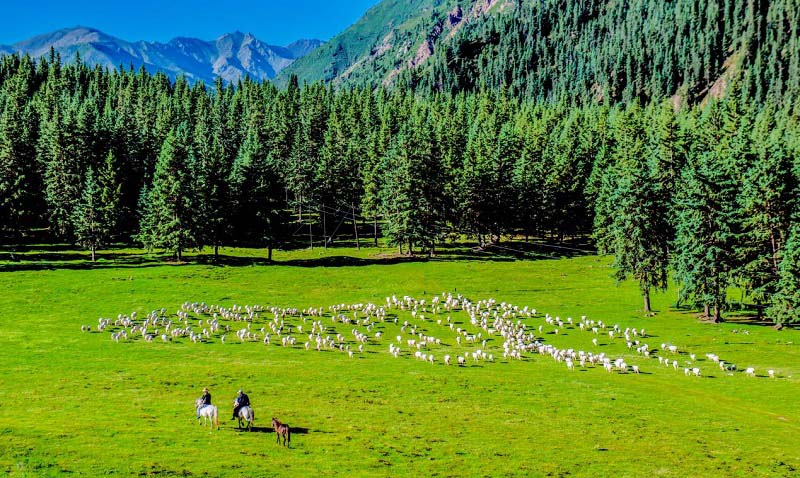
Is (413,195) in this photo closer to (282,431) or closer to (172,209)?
(172,209)

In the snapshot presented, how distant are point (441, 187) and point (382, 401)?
7520 cm

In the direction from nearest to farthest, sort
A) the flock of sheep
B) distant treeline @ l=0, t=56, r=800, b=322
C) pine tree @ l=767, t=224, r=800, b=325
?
the flock of sheep → pine tree @ l=767, t=224, r=800, b=325 → distant treeline @ l=0, t=56, r=800, b=322

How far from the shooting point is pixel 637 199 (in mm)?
73250

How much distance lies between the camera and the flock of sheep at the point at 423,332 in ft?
172

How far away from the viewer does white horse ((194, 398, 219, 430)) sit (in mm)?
31359

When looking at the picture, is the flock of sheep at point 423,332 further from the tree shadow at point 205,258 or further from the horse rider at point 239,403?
the tree shadow at point 205,258

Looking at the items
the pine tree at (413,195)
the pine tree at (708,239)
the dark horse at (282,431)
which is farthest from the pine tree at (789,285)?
the dark horse at (282,431)

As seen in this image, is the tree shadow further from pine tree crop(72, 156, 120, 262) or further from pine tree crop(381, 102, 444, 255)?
pine tree crop(381, 102, 444, 255)

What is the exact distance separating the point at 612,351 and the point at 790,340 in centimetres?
1693

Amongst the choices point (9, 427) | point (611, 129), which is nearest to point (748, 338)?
point (9, 427)

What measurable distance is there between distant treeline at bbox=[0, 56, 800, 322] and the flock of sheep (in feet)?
48.4

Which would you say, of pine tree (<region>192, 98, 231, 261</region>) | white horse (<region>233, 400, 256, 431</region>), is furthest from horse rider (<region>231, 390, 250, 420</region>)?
pine tree (<region>192, 98, 231, 261</region>)

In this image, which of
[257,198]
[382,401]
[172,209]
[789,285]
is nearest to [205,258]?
[172,209]

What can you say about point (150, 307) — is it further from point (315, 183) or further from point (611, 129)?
point (611, 129)
